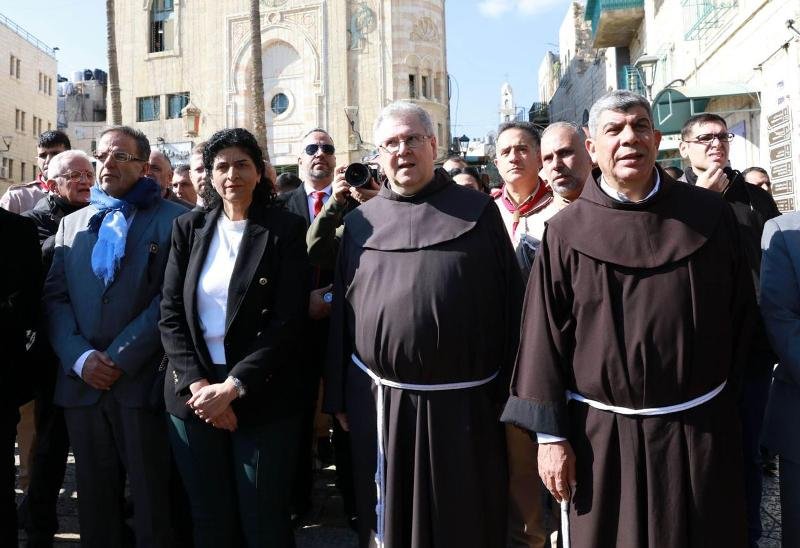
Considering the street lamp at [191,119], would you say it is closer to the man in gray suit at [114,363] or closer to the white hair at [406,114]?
the man in gray suit at [114,363]

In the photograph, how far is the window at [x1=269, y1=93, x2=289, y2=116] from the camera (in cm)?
3030

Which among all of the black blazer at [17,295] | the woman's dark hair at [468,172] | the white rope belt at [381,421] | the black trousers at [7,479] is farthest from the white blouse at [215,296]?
the woman's dark hair at [468,172]

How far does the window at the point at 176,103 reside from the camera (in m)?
31.4

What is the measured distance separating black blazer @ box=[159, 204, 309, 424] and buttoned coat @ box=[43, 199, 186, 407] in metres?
0.22

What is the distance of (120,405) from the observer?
10.4 feet

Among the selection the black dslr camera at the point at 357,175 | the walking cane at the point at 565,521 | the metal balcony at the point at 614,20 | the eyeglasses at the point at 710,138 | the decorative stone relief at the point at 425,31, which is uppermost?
the decorative stone relief at the point at 425,31

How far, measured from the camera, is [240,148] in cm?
307

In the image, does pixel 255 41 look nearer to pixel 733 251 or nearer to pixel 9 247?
pixel 9 247

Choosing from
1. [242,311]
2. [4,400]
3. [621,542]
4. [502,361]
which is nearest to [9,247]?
[4,400]

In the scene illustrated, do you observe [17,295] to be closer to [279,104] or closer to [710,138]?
[710,138]

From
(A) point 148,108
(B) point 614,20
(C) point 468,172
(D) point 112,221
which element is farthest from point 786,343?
(A) point 148,108

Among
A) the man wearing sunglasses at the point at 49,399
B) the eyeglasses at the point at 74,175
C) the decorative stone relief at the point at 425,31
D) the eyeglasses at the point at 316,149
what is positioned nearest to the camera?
the man wearing sunglasses at the point at 49,399

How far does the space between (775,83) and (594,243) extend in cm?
862

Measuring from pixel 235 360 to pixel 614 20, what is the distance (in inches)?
739
